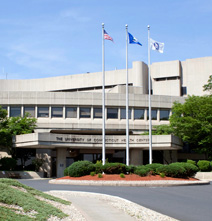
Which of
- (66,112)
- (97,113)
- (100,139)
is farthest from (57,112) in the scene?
(100,139)

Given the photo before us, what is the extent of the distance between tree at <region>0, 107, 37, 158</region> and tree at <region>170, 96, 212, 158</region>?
17.5 metres

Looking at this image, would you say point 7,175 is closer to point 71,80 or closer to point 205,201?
point 205,201

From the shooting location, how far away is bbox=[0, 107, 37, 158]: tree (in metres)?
42.1

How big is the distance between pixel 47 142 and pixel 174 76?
30.2 meters

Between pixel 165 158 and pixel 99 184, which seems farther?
pixel 165 158

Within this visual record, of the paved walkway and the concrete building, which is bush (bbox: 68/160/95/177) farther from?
the paved walkway

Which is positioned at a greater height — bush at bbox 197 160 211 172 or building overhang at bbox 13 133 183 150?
building overhang at bbox 13 133 183 150

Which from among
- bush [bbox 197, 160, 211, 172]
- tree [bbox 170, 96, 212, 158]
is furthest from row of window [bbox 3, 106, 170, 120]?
bush [bbox 197, 160, 211, 172]

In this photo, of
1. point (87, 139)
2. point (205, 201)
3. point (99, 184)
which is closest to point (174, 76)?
point (87, 139)

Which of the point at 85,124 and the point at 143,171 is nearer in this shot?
the point at 143,171

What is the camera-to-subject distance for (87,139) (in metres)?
43.5

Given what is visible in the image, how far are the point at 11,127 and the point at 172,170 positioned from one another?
21.9 meters

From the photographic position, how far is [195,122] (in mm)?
45188

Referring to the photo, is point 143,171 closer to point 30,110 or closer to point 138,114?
point 138,114
